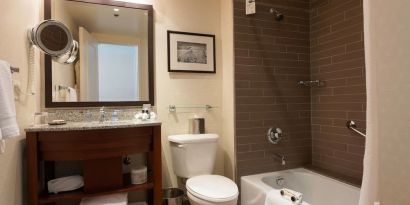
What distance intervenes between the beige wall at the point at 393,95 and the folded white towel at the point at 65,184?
1876mm

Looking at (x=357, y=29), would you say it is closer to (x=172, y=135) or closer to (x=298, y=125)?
(x=298, y=125)

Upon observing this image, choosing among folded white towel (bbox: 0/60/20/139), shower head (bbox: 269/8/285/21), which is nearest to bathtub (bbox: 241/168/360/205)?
shower head (bbox: 269/8/285/21)

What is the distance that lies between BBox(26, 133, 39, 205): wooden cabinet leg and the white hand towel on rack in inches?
17.1

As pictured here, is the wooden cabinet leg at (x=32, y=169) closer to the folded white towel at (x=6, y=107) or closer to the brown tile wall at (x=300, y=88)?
the folded white towel at (x=6, y=107)

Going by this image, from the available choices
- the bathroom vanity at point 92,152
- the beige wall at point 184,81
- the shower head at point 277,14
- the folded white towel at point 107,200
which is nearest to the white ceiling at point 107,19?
the beige wall at point 184,81

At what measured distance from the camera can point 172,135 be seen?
224 centimetres

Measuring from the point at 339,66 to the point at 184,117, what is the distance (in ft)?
5.01

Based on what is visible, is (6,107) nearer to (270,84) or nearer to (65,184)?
(65,184)

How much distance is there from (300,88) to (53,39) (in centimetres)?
226

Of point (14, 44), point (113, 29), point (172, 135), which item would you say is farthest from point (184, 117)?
point (14, 44)

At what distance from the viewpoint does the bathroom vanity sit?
158 cm

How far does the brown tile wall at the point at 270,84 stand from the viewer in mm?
2264

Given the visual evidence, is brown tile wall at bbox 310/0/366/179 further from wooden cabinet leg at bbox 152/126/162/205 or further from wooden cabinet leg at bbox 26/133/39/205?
wooden cabinet leg at bbox 26/133/39/205

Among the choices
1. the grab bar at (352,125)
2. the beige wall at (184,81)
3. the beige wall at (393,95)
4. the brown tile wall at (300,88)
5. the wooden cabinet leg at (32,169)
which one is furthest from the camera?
the beige wall at (184,81)
